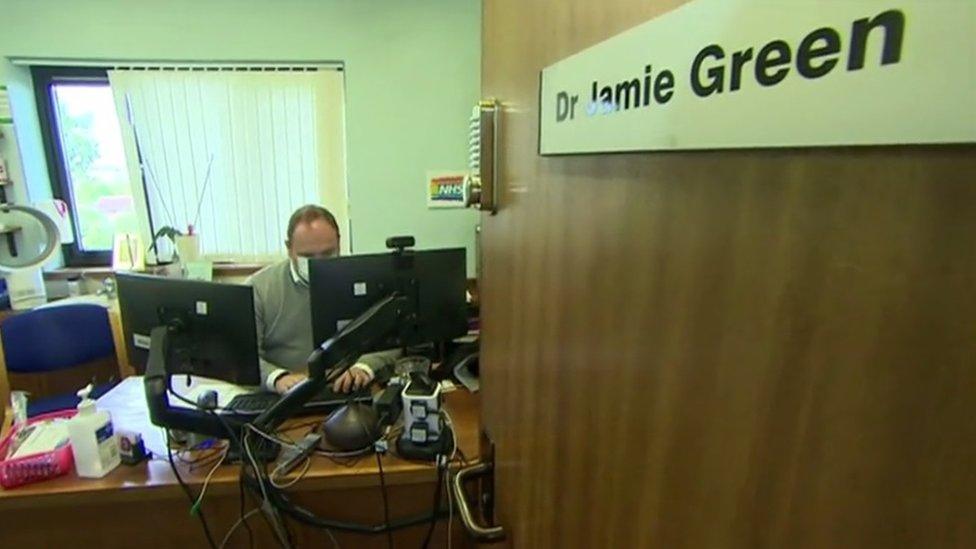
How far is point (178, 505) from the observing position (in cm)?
136

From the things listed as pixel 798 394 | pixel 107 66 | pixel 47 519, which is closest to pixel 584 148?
pixel 798 394

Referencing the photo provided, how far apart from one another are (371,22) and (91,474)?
7.68ft

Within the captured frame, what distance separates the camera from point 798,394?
33cm

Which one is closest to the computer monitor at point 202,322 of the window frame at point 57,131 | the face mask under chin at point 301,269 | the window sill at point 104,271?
the face mask under chin at point 301,269

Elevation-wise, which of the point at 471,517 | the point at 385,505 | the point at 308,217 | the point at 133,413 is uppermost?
the point at 308,217

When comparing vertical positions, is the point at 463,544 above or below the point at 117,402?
below

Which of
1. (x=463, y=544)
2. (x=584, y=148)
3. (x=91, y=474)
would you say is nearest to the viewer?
(x=584, y=148)

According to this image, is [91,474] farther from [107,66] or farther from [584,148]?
[107,66]

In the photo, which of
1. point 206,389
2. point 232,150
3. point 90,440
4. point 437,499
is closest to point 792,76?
point 437,499

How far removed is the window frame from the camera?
282 cm

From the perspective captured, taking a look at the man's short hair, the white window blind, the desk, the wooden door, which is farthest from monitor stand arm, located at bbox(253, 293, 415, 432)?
the white window blind

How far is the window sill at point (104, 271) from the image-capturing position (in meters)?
2.92

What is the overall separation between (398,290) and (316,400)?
42 centimetres

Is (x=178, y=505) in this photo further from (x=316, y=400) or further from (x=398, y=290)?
(x=398, y=290)
